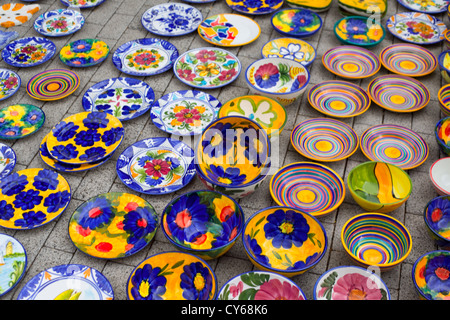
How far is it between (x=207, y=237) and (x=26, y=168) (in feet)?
3.86

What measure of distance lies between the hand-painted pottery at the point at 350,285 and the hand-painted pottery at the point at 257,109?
3.47ft

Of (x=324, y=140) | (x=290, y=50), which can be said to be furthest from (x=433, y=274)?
(x=290, y=50)

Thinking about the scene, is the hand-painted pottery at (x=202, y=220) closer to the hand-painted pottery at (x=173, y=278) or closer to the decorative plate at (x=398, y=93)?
the hand-painted pottery at (x=173, y=278)

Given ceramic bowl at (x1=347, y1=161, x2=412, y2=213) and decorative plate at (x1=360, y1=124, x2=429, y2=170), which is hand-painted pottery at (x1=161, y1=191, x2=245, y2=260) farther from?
decorative plate at (x1=360, y1=124, x2=429, y2=170)

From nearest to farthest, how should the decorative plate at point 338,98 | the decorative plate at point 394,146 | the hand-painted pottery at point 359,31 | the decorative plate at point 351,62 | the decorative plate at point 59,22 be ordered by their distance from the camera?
the decorative plate at point 394,146 → the decorative plate at point 338,98 → the decorative plate at point 351,62 → the hand-painted pottery at point 359,31 → the decorative plate at point 59,22

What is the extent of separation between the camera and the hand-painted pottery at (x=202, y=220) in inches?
96.6

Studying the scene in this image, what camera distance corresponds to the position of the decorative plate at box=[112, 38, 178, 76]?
3.45 metres

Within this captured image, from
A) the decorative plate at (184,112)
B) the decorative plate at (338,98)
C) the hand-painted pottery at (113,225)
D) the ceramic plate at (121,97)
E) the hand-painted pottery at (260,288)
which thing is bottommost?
the hand-painted pottery at (113,225)

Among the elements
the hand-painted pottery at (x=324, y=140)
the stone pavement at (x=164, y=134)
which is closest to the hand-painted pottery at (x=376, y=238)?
the stone pavement at (x=164, y=134)

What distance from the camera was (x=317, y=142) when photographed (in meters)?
2.96

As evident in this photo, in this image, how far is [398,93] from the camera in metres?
3.28

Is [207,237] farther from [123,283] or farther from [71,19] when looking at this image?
[71,19]

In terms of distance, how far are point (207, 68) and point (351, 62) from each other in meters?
1.01
